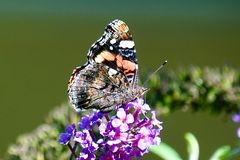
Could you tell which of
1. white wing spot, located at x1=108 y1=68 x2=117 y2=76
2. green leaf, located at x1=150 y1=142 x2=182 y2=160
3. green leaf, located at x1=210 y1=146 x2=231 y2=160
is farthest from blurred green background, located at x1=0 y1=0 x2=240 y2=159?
white wing spot, located at x1=108 y1=68 x2=117 y2=76

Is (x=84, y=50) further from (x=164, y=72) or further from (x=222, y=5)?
(x=164, y=72)

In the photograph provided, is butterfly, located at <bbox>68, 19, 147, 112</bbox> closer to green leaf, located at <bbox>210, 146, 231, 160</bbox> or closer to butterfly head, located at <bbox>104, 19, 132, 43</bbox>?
butterfly head, located at <bbox>104, 19, 132, 43</bbox>

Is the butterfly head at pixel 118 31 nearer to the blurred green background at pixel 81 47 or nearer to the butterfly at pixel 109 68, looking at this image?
the butterfly at pixel 109 68

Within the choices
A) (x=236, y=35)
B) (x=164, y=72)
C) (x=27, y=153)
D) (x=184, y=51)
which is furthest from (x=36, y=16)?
(x=27, y=153)

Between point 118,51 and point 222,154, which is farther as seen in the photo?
point 222,154

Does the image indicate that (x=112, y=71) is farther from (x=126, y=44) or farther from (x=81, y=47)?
(x=81, y=47)

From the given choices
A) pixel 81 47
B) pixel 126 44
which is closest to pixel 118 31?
pixel 126 44

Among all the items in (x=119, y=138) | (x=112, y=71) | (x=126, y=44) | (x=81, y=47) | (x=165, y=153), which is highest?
(x=81, y=47)
